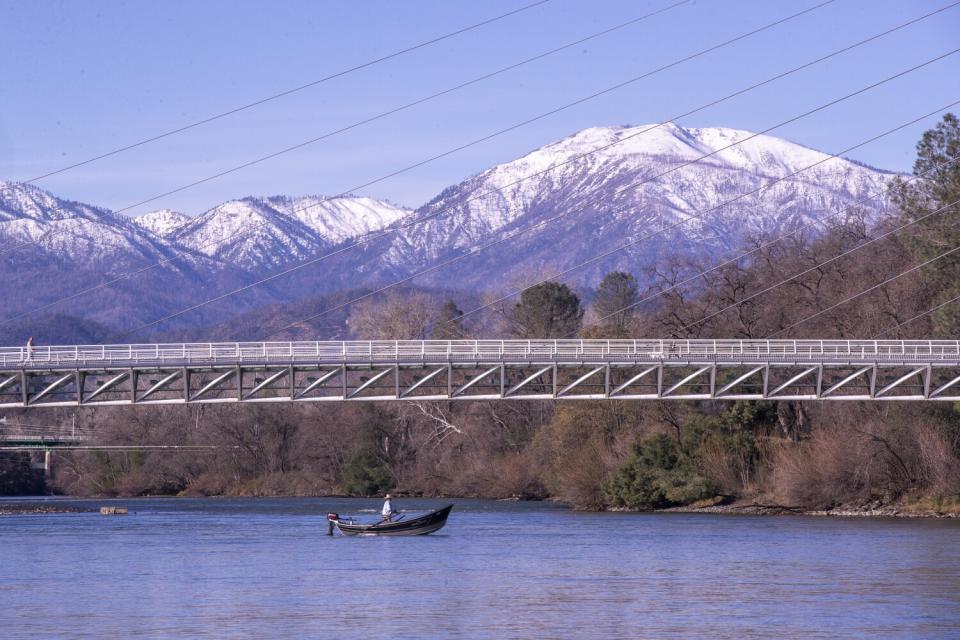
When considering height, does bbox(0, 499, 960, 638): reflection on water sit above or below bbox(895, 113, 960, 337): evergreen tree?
below

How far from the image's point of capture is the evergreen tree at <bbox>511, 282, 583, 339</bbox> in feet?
372

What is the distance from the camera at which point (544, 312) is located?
373 feet

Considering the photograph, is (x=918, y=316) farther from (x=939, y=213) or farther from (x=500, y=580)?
(x=500, y=580)

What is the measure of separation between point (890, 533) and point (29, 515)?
49846 mm

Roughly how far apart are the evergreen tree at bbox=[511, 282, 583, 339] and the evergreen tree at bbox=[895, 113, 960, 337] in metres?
41.0

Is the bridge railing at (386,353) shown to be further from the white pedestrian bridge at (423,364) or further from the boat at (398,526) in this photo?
the boat at (398,526)

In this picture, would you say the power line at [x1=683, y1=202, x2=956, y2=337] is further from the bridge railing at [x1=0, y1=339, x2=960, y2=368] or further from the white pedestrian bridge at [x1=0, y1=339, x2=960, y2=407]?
the white pedestrian bridge at [x1=0, y1=339, x2=960, y2=407]

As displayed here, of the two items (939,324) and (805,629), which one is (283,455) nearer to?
(939,324)

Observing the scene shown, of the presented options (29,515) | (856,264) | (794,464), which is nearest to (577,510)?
(794,464)

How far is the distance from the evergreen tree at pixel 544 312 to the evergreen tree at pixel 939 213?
41017 millimetres

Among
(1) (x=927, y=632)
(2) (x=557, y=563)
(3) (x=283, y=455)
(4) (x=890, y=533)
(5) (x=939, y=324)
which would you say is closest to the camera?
(1) (x=927, y=632)

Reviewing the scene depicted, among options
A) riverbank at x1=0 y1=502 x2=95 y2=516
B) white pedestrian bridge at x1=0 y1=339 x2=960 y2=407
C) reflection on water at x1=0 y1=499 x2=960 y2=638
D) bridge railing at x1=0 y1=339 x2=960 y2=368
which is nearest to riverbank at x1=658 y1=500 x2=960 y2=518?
reflection on water at x1=0 y1=499 x2=960 y2=638

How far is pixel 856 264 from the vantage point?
277 ft

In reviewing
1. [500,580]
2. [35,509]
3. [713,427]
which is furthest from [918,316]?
[35,509]
